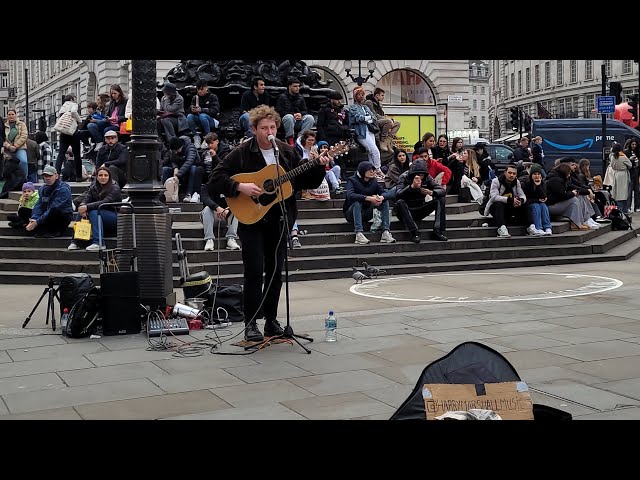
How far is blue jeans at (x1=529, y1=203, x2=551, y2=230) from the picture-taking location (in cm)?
1664

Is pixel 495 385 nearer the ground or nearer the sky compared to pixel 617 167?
nearer the ground

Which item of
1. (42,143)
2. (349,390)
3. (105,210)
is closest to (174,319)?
(349,390)

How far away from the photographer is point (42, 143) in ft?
86.5

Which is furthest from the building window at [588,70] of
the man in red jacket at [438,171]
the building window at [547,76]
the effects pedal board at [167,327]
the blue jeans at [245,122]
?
the effects pedal board at [167,327]

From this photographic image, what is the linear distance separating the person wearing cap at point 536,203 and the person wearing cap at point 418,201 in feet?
6.17

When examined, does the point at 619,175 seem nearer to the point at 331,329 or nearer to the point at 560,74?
the point at 331,329

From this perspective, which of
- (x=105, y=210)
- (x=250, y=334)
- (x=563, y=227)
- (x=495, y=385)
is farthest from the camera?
(x=563, y=227)

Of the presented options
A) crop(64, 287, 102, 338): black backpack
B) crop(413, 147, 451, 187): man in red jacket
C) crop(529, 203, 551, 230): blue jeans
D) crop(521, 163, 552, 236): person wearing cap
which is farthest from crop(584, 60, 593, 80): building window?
crop(64, 287, 102, 338): black backpack

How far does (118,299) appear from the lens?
30.5ft

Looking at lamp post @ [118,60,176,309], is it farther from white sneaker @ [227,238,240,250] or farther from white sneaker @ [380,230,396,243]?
white sneaker @ [380,230,396,243]

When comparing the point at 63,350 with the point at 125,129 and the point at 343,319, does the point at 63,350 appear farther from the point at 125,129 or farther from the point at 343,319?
the point at 125,129

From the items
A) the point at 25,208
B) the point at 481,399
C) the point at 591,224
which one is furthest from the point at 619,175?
the point at 481,399

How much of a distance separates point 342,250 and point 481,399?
396 inches
